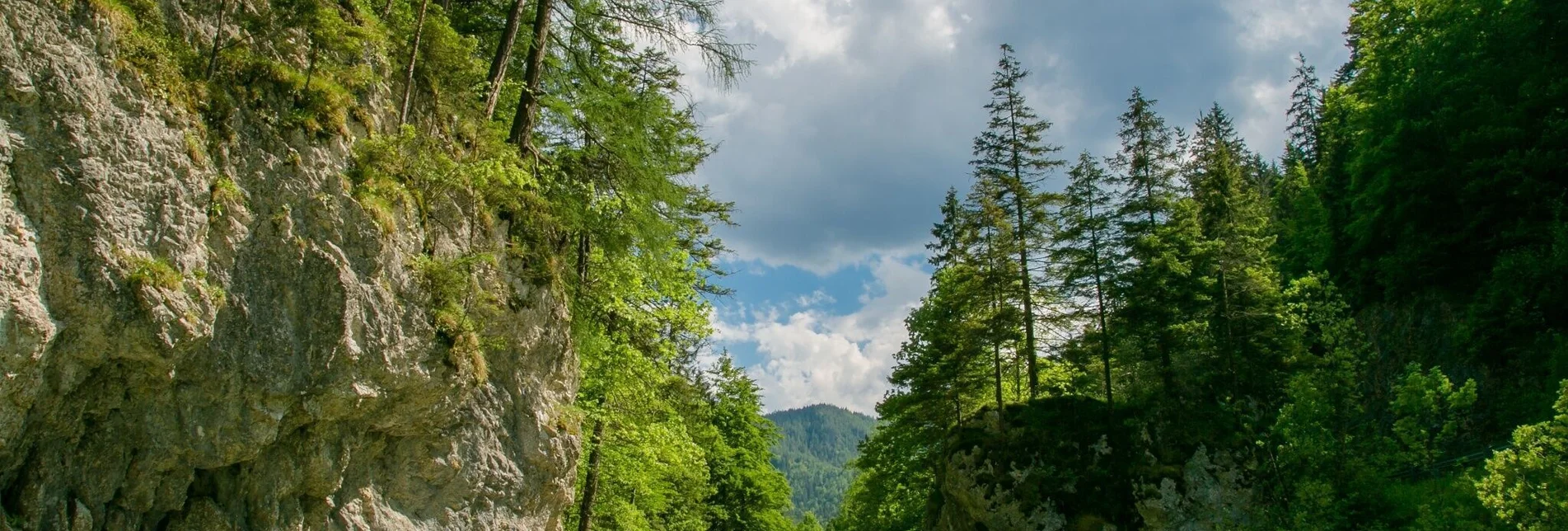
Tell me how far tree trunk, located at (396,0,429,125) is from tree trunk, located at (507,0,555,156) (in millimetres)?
1918

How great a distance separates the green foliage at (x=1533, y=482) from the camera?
9.87 m

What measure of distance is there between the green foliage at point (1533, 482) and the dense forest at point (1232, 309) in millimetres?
3005

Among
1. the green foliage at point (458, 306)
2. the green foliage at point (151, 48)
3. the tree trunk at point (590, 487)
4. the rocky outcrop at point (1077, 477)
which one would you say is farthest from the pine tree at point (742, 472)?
the green foliage at point (151, 48)

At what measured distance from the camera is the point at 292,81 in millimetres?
9438

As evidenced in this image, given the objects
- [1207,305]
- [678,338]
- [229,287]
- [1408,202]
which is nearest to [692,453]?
[678,338]

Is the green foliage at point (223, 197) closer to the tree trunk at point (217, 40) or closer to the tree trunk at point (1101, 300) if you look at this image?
the tree trunk at point (217, 40)

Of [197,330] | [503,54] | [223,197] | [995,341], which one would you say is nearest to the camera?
[197,330]

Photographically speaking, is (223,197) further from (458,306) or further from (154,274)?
(458,306)

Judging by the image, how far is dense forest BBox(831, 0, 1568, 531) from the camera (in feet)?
63.4

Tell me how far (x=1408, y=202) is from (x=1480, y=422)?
7.01 m

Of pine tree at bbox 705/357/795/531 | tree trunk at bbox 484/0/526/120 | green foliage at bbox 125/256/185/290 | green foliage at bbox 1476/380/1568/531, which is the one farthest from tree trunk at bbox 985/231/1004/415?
green foliage at bbox 125/256/185/290

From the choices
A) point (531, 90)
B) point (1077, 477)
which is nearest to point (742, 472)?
point (1077, 477)

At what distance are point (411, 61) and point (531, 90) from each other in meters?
2.62

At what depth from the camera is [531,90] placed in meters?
13.5
